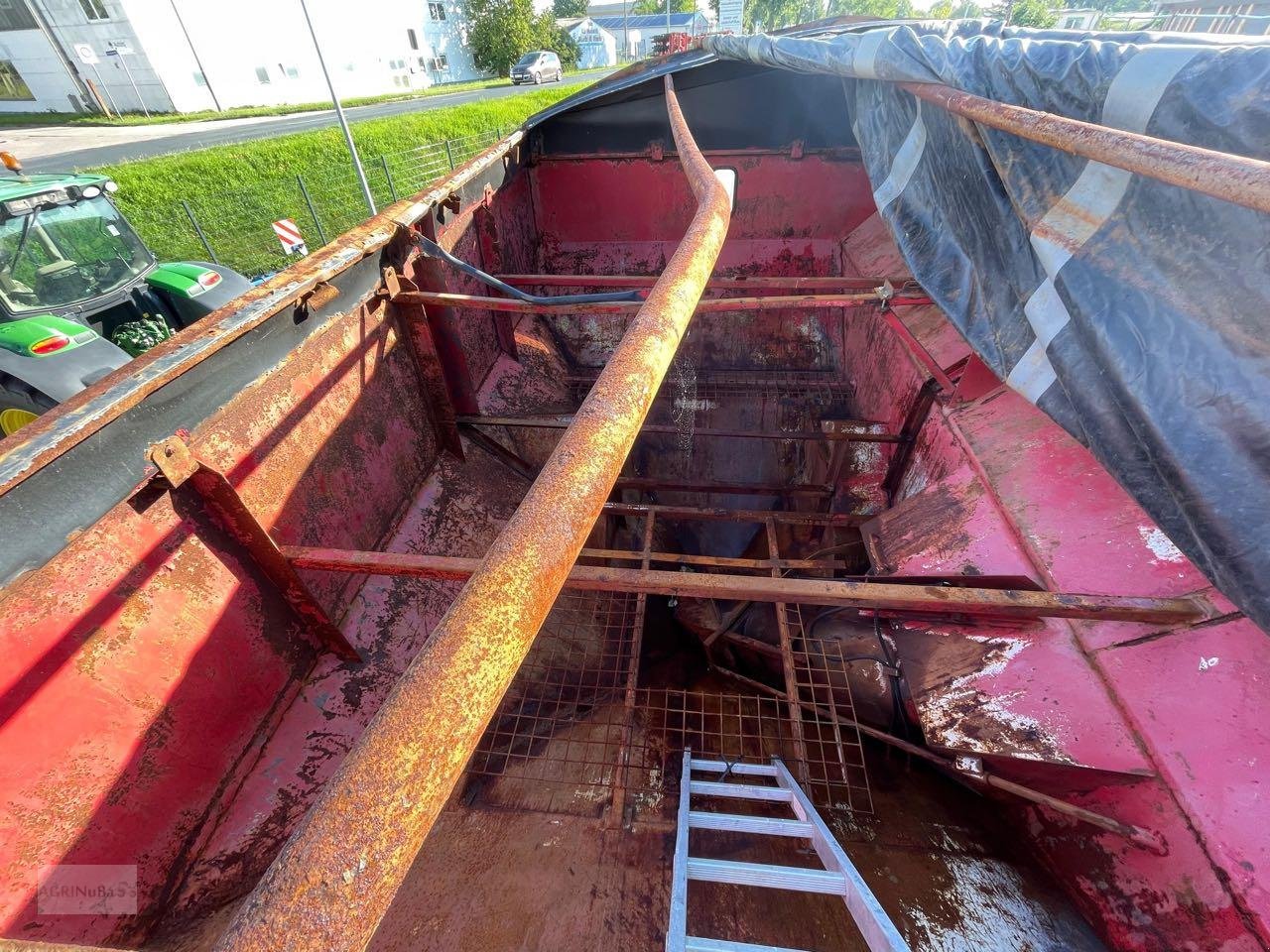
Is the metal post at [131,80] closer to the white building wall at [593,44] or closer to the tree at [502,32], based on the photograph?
the tree at [502,32]

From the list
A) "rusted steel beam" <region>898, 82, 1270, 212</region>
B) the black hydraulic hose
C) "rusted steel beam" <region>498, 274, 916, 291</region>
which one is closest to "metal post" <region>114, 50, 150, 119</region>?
"rusted steel beam" <region>498, 274, 916, 291</region>

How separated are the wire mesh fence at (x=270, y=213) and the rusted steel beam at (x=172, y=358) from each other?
23.4 feet

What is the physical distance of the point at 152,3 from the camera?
18141 mm

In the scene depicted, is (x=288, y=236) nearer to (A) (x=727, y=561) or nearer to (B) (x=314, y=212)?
(B) (x=314, y=212)

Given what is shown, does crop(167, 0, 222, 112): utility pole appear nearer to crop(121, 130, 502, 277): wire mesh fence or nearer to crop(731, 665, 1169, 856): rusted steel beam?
crop(121, 130, 502, 277): wire mesh fence

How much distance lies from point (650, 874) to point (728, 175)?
2.33 metres

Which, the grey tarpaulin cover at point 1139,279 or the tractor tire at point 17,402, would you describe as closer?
the grey tarpaulin cover at point 1139,279

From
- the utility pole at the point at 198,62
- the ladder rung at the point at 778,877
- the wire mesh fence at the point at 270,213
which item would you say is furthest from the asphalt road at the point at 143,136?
the ladder rung at the point at 778,877

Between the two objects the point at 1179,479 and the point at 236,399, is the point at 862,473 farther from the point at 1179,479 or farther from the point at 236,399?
the point at 236,399

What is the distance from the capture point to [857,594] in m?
1.36

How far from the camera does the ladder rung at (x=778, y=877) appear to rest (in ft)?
4.43

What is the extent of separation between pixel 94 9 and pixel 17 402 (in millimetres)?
25265

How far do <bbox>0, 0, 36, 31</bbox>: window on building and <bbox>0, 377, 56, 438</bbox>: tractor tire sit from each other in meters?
28.5

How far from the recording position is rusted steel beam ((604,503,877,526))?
2.75 metres
